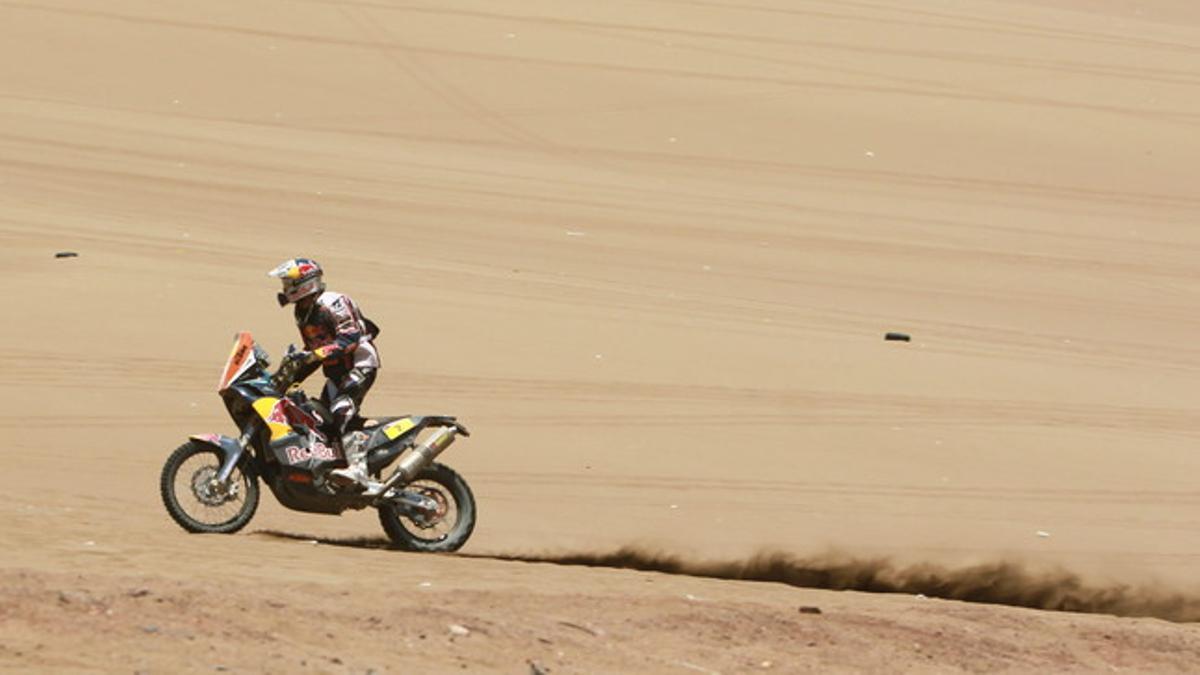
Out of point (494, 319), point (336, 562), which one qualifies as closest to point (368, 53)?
point (494, 319)

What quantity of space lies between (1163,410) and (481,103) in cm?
1338

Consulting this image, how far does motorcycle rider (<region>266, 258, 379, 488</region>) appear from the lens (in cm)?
1320

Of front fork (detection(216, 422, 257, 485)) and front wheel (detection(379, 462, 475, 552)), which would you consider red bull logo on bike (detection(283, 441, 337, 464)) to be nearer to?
front fork (detection(216, 422, 257, 485))

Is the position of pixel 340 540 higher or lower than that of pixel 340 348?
lower

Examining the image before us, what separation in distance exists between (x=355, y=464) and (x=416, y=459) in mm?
350

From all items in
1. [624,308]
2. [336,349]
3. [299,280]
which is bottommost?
[336,349]

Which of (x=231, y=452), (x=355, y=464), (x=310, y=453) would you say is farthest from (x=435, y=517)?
(x=231, y=452)

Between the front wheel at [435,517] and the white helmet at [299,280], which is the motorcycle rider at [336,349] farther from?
the front wheel at [435,517]

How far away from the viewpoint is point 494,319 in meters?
21.5

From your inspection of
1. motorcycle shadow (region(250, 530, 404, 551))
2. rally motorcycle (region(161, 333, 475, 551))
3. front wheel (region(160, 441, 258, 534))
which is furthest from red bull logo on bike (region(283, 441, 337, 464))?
motorcycle shadow (region(250, 530, 404, 551))

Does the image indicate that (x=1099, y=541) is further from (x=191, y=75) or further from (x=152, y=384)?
(x=191, y=75)

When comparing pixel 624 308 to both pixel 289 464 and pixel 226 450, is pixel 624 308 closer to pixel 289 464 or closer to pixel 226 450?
pixel 289 464

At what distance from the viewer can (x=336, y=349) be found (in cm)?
1325

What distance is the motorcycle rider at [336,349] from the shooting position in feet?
43.3
